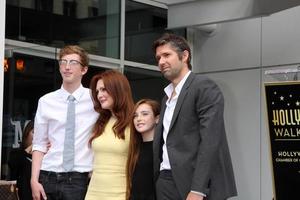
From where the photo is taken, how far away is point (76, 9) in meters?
7.94

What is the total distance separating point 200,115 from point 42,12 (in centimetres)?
453

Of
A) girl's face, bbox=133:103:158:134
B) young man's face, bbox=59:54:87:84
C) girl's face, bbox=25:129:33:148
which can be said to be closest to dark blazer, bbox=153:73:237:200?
girl's face, bbox=133:103:158:134

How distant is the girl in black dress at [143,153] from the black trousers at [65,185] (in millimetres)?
420

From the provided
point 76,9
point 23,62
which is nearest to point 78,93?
point 23,62

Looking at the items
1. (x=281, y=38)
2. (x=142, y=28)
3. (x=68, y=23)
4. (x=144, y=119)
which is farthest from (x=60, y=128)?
(x=281, y=38)

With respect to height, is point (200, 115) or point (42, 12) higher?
point (42, 12)

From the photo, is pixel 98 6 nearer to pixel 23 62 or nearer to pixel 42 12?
pixel 42 12

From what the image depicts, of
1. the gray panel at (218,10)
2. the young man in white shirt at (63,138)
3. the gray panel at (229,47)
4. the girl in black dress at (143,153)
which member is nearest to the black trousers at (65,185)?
the young man in white shirt at (63,138)

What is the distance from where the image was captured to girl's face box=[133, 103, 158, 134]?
12.1ft

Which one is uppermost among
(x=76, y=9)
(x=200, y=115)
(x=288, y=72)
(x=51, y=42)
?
(x=76, y=9)

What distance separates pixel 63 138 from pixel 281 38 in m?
5.70

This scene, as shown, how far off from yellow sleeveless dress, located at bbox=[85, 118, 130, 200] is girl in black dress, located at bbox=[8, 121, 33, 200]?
5.02 ft

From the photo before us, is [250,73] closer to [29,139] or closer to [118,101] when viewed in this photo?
[29,139]

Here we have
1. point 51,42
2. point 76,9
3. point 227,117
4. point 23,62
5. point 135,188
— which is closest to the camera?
point 135,188
